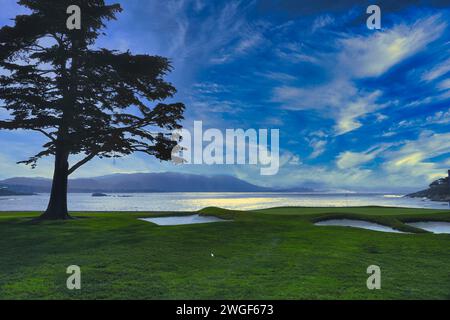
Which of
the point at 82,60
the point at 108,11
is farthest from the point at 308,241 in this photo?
the point at 108,11

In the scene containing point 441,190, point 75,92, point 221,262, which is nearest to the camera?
point 221,262

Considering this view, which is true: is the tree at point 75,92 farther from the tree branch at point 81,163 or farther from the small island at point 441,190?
the small island at point 441,190

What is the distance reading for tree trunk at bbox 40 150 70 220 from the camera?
2545 cm

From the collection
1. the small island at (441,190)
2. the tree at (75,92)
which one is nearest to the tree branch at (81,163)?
the tree at (75,92)

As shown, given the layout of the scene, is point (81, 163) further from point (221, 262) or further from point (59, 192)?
point (221, 262)

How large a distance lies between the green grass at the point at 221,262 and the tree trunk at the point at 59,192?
572 cm

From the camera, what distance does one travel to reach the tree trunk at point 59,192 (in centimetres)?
2545

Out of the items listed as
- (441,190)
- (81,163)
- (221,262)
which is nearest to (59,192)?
(81,163)

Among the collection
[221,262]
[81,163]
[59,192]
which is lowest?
[221,262]

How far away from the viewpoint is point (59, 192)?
26.4m

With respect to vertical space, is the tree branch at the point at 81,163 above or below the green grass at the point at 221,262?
above

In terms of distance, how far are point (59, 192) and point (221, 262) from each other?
19.9 m

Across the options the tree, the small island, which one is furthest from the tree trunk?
the small island

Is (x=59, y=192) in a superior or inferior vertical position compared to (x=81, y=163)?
inferior
